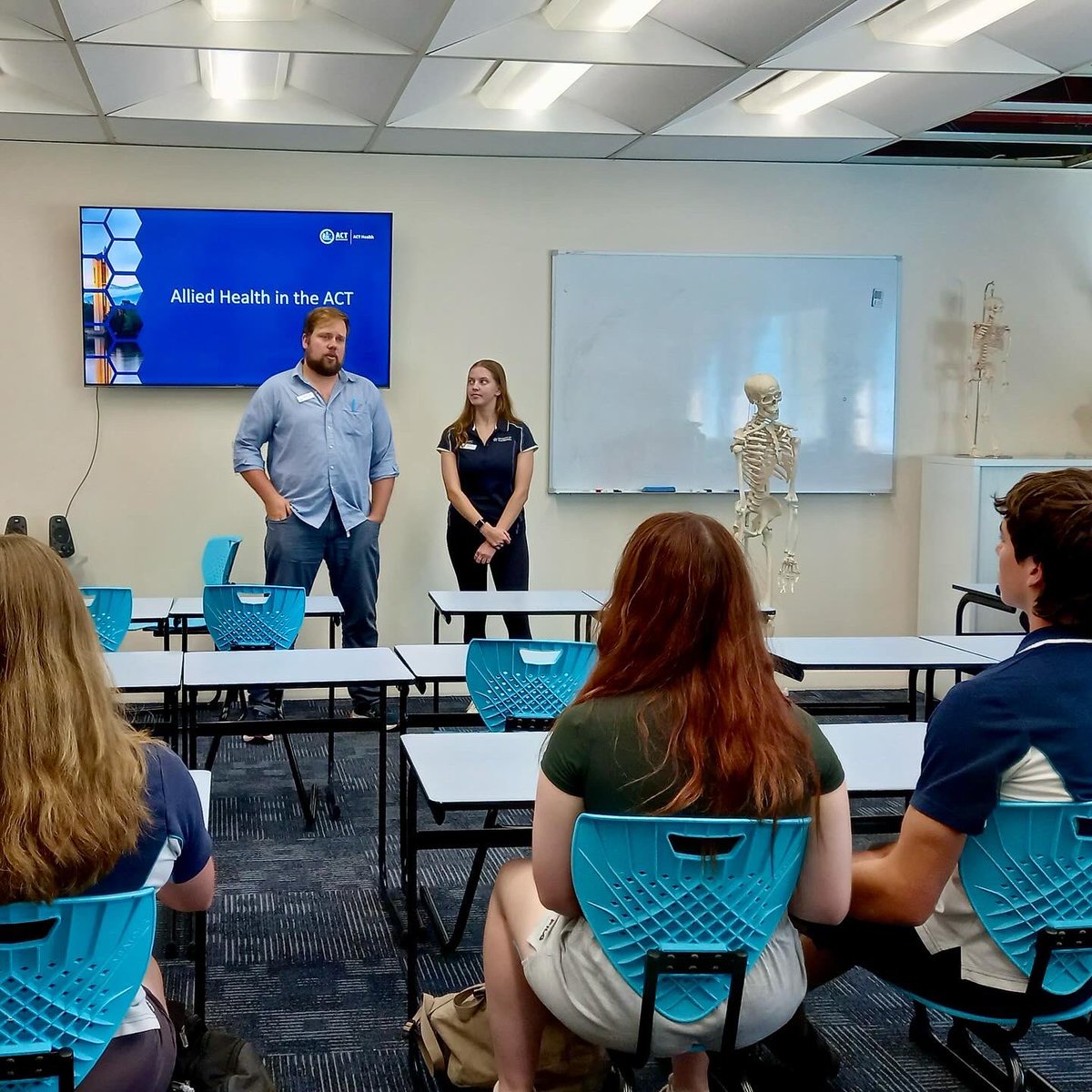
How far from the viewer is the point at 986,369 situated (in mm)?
6547

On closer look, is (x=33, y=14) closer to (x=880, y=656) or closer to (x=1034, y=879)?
(x=880, y=656)

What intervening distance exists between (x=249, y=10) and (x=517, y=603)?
2265mm

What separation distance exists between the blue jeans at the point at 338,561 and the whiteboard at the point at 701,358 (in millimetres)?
1376

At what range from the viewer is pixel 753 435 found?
16.1 ft

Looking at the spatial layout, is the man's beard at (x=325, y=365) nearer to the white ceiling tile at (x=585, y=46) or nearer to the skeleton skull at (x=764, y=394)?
the white ceiling tile at (x=585, y=46)

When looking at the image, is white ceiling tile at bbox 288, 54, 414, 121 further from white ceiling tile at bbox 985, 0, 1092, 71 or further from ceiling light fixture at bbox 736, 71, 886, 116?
white ceiling tile at bbox 985, 0, 1092, 71

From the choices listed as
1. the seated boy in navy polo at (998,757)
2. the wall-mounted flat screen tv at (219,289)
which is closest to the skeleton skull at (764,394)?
the wall-mounted flat screen tv at (219,289)

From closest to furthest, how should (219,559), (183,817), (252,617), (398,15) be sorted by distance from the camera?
(183,817), (398,15), (252,617), (219,559)

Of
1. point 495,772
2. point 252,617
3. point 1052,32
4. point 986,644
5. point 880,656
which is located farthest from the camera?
point 1052,32

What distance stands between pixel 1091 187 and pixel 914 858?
19.2ft

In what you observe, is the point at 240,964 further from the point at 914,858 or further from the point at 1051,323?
the point at 1051,323

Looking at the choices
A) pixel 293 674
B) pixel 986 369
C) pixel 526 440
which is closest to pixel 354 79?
pixel 526 440

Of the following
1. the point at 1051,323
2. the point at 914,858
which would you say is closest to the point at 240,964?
the point at 914,858

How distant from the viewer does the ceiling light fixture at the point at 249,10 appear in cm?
426
